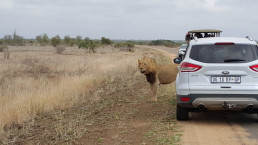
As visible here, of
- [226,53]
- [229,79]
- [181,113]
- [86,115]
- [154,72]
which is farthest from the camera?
[154,72]

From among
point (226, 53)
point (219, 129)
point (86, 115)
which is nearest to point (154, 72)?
point (86, 115)

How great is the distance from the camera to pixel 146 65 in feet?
31.9

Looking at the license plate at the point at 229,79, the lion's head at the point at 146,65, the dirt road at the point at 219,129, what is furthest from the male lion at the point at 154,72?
the license plate at the point at 229,79

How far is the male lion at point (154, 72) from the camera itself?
973 centimetres

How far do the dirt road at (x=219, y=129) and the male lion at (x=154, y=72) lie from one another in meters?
1.75

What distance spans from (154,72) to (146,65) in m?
0.43

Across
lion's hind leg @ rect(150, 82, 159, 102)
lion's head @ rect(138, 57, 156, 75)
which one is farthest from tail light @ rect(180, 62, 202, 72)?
lion's hind leg @ rect(150, 82, 159, 102)

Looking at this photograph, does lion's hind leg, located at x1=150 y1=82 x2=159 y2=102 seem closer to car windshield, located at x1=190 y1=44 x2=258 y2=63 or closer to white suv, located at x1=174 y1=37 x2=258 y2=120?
white suv, located at x1=174 y1=37 x2=258 y2=120

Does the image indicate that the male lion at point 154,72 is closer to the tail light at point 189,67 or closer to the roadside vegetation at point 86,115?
the roadside vegetation at point 86,115

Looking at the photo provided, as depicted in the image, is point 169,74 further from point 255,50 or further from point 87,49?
point 87,49

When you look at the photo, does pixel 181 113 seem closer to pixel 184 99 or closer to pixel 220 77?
pixel 184 99

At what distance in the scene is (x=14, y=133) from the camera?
7367 millimetres

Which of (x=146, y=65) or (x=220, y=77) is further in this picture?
(x=146, y=65)

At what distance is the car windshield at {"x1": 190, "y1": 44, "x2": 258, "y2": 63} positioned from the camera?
23.0ft
